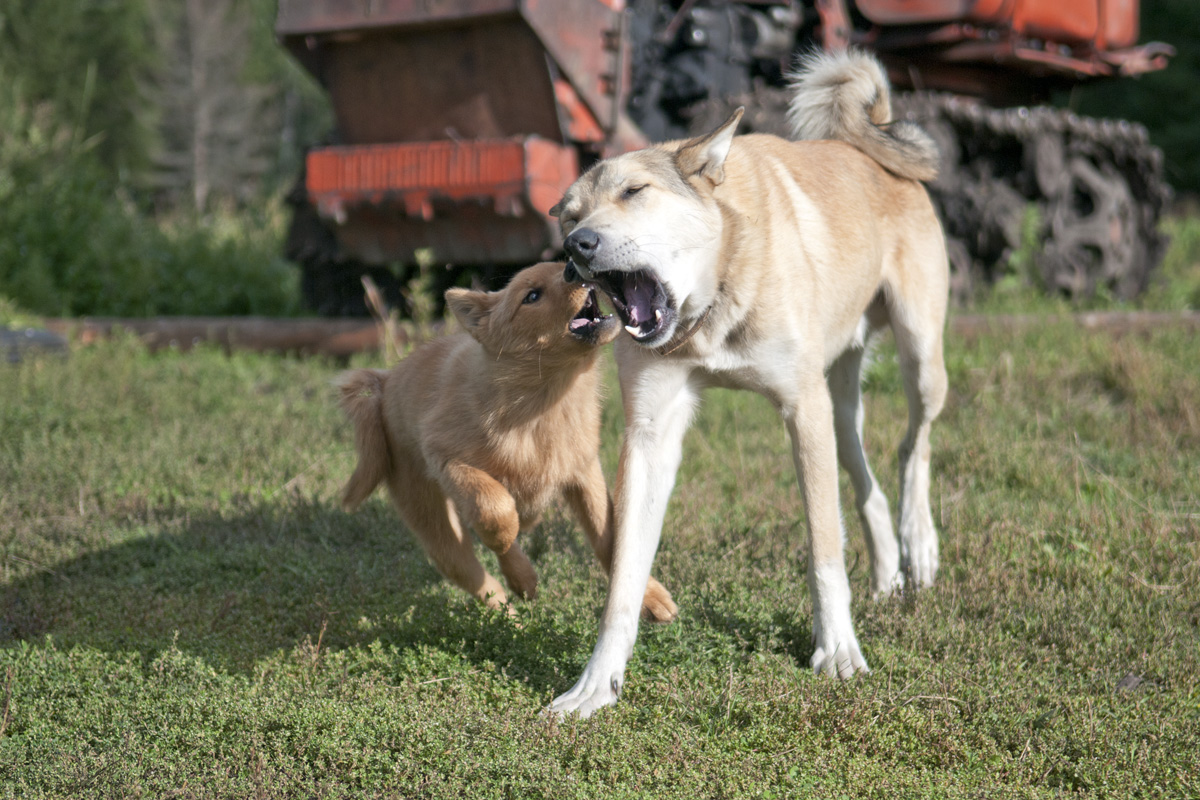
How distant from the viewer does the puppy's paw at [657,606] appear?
3.70 meters

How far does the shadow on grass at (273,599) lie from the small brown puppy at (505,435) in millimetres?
248

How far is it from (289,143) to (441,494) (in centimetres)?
4289

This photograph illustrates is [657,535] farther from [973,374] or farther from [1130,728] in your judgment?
[973,374]

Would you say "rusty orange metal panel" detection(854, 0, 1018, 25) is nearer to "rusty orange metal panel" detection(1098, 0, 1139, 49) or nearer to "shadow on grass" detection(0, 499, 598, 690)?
"rusty orange metal panel" detection(1098, 0, 1139, 49)

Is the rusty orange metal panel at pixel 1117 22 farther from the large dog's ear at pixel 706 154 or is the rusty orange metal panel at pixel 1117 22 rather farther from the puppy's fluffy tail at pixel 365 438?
the puppy's fluffy tail at pixel 365 438

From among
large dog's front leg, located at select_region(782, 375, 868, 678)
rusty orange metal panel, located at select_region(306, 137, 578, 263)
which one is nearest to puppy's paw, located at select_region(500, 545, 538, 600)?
large dog's front leg, located at select_region(782, 375, 868, 678)

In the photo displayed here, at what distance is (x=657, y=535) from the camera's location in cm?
355

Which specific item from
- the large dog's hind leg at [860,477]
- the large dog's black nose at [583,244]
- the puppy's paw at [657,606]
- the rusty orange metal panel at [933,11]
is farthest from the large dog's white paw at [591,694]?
the rusty orange metal panel at [933,11]

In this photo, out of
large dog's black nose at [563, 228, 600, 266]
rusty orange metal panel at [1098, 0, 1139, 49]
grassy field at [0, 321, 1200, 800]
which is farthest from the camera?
rusty orange metal panel at [1098, 0, 1139, 49]

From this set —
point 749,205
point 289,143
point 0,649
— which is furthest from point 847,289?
point 289,143

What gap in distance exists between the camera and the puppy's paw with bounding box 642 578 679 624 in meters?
3.70

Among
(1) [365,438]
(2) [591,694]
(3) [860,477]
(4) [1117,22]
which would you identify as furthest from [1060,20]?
(2) [591,694]

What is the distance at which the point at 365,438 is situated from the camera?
4.24 meters

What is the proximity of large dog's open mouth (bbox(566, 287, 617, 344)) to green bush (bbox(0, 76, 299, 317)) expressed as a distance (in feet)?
25.7
